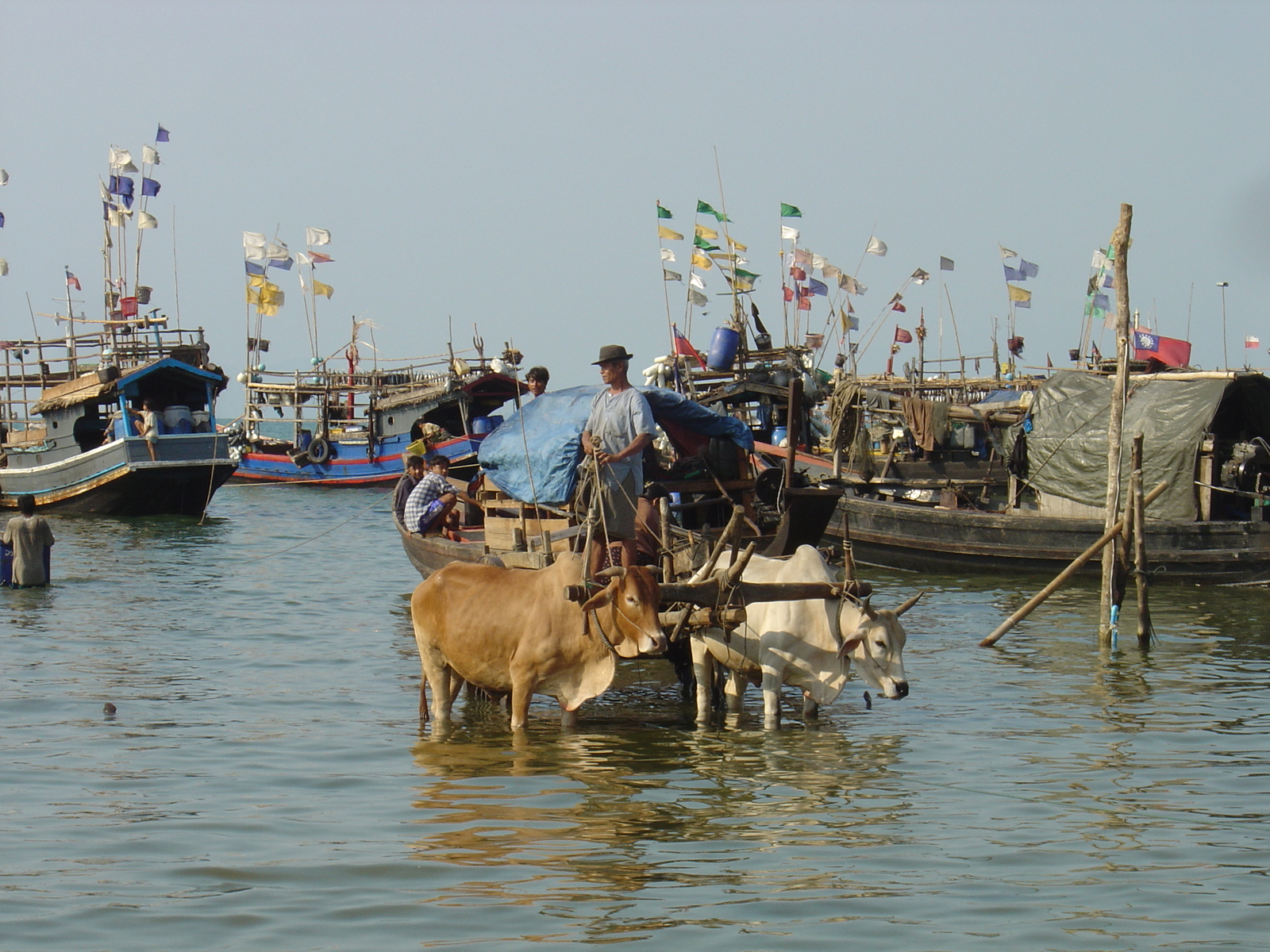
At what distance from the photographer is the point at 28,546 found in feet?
60.1

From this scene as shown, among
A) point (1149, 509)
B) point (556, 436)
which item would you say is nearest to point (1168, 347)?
point (1149, 509)

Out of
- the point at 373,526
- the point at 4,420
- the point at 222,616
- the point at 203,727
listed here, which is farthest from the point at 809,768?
the point at 4,420

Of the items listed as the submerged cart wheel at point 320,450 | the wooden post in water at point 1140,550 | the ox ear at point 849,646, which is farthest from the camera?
the submerged cart wheel at point 320,450

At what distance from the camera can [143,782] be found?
8.54 m

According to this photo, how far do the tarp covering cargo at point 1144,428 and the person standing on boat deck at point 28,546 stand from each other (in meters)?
14.7

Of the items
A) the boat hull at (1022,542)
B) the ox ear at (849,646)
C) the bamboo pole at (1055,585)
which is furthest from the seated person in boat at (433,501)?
the ox ear at (849,646)

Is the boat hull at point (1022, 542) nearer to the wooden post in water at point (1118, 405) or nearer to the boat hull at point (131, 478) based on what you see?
the wooden post in water at point (1118, 405)

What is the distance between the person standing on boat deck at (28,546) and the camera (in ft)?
59.7

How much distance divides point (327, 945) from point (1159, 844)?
174 inches

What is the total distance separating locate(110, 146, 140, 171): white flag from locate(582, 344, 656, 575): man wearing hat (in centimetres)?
3066

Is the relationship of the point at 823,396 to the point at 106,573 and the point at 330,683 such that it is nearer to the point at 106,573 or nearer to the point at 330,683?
the point at 106,573

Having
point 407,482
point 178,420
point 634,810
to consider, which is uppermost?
point 178,420

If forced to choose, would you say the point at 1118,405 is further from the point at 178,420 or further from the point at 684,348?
the point at 178,420

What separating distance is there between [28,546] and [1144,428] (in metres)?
15.8
